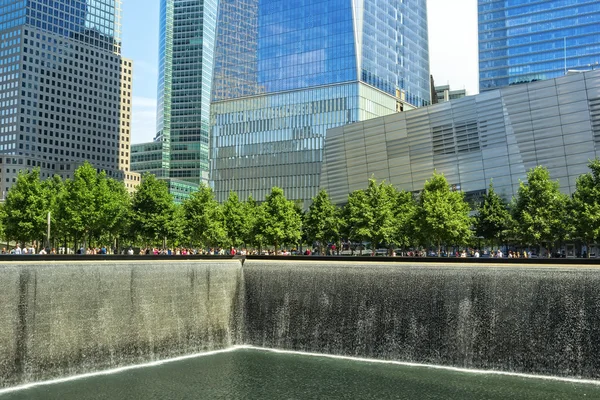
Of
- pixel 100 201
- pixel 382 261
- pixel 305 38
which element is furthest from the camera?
pixel 305 38

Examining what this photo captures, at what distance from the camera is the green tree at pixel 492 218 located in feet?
207

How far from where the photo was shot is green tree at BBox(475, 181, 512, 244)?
63188mm

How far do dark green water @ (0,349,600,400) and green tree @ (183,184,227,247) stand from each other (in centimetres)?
3337

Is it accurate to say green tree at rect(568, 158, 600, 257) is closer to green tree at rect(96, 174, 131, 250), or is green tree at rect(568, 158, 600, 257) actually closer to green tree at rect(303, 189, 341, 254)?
green tree at rect(303, 189, 341, 254)

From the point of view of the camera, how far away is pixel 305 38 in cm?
13025

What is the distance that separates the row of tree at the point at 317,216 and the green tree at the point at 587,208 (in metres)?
0.08

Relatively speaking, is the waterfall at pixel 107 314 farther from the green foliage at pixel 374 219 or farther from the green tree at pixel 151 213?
the green foliage at pixel 374 219

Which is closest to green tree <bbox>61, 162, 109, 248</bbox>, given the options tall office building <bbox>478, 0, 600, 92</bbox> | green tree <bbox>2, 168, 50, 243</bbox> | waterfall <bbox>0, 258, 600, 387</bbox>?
green tree <bbox>2, 168, 50, 243</bbox>

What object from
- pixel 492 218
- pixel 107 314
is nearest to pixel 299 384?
pixel 107 314

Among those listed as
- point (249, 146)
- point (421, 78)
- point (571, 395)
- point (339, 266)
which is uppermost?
point (421, 78)

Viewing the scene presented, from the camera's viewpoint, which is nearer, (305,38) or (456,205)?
(456,205)

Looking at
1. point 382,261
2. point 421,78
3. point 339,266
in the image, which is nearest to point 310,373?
point 339,266

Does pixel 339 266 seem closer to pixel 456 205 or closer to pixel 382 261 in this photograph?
pixel 382 261

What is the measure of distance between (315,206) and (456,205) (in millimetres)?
19300
